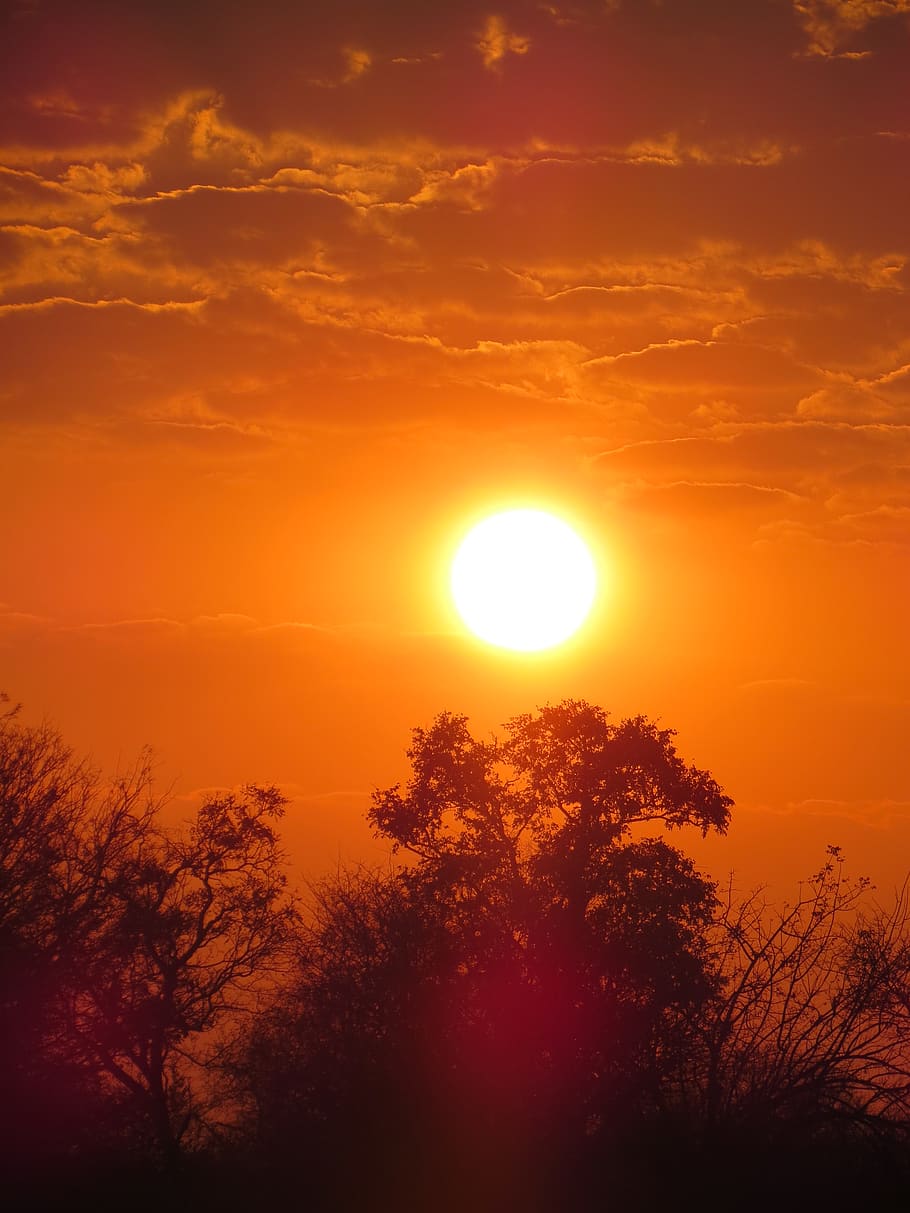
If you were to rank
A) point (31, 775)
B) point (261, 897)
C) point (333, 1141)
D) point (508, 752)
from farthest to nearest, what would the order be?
point (261, 897), point (508, 752), point (31, 775), point (333, 1141)

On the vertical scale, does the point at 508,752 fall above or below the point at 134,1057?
above

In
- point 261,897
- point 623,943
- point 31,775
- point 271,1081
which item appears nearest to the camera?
point 271,1081

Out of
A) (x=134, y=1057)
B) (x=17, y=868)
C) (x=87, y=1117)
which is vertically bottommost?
(x=87, y=1117)

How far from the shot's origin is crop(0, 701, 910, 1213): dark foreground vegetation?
3231 cm

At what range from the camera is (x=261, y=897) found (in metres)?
51.0

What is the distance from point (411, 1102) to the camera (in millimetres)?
33625

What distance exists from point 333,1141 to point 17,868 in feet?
46.4

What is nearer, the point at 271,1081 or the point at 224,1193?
the point at 224,1193

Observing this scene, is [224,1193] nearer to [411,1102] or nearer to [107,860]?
[411,1102]

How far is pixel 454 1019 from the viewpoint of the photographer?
125 feet

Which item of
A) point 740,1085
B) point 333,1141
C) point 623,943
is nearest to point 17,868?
point 333,1141

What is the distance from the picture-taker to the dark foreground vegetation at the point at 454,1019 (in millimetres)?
32312

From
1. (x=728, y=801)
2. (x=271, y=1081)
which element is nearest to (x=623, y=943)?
(x=728, y=801)

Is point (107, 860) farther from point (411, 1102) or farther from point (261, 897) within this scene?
point (411, 1102)
